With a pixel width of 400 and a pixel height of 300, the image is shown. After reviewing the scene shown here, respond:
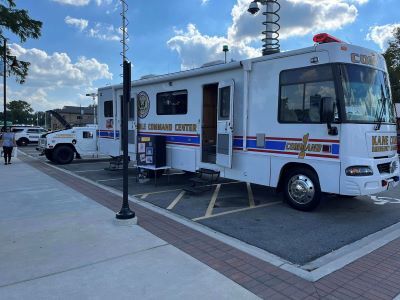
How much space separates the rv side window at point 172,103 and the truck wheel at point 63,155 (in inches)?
287

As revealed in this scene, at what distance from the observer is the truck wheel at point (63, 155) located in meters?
15.7

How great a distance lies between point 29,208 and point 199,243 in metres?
3.96

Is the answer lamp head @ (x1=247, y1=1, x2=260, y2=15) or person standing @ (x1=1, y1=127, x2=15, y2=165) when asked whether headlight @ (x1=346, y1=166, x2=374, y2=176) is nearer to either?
lamp head @ (x1=247, y1=1, x2=260, y2=15)

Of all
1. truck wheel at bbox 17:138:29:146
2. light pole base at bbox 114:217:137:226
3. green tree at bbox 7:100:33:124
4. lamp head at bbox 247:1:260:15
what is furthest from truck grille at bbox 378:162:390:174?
green tree at bbox 7:100:33:124

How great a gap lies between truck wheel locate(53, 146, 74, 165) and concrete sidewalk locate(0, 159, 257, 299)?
30.3ft

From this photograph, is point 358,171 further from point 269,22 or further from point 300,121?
point 269,22

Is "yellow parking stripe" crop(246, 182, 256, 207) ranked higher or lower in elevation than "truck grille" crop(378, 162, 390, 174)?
lower

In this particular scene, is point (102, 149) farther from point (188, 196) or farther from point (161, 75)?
point (188, 196)

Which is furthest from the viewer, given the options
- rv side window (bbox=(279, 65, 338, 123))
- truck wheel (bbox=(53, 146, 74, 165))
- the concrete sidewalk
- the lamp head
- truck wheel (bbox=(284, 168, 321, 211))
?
truck wheel (bbox=(53, 146, 74, 165))

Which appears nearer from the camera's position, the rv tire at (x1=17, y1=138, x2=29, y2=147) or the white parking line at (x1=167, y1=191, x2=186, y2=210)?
the white parking line at (x1=167, y1=191, x2=186, y2=210)

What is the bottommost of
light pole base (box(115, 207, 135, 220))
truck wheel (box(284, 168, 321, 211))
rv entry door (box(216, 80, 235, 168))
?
light pole base (box(115, 207, 135, 220))

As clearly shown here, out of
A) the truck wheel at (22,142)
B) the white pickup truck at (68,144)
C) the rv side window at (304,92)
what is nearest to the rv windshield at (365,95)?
the rv side window at (304,92)

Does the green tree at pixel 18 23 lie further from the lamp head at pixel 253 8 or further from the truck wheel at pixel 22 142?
the truck wheel at pixel 22 142

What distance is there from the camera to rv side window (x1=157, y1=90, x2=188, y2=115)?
959cm
